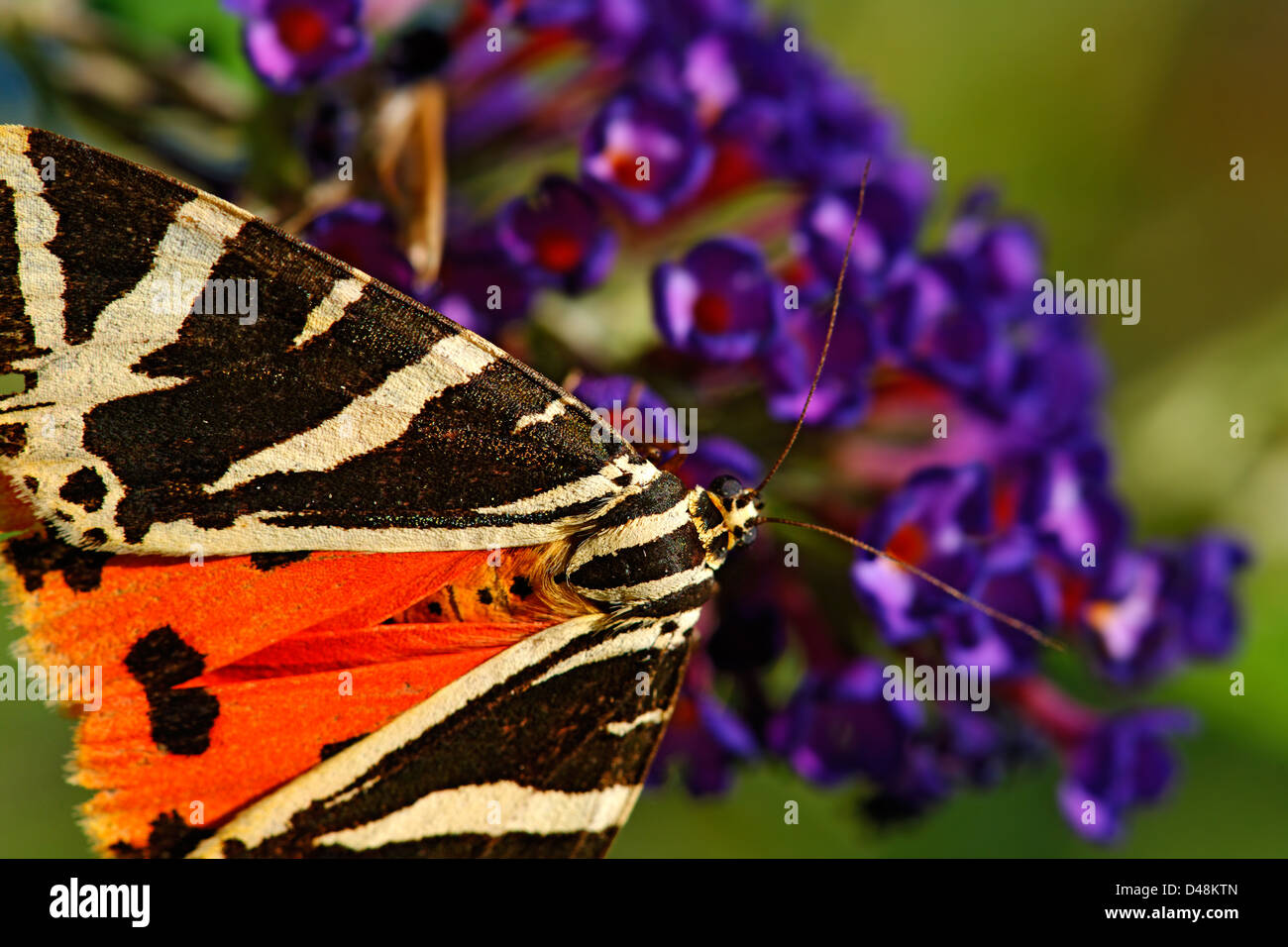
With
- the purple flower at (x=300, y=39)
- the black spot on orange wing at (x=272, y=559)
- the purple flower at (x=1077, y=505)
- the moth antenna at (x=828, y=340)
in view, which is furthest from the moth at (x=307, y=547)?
the purple flower at (x=1077, y=505)

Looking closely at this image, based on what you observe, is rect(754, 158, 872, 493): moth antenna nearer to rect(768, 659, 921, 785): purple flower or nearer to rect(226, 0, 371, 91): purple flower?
rect(768, 659, 921, 785): purple flower

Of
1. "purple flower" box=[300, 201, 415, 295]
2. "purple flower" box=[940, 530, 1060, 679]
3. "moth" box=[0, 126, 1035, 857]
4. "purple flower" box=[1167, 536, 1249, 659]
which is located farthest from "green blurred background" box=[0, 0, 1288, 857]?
"purple flower" box=[300, 201, 415, 295]

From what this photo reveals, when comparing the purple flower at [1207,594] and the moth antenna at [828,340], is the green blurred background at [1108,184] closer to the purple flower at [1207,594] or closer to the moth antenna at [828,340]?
the purple flower at [1207,594]

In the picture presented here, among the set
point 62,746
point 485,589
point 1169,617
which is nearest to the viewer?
point 485,589

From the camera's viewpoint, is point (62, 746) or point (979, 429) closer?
point (979, 429)

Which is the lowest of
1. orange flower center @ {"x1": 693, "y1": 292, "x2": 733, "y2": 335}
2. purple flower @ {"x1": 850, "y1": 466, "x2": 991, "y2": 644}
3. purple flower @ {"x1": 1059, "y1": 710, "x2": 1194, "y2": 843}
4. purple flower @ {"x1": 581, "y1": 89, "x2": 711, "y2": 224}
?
purple flower @ {"x1": 1059, "y1": 710, "x2": 1194, "y2": 843}
